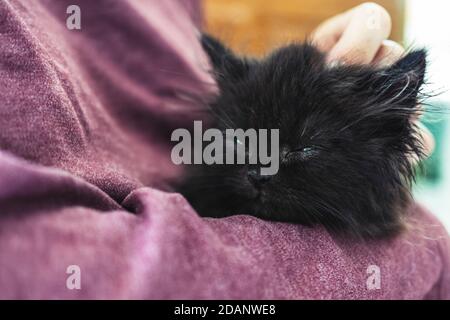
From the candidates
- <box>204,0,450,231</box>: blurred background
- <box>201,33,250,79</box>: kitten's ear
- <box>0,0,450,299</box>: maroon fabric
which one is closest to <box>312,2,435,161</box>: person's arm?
<box>201,33,250,79</box>: kitten's ear

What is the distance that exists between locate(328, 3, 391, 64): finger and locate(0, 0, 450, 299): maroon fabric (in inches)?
14.6

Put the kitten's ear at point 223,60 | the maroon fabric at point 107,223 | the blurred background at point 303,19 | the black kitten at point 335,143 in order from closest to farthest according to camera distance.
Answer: the maroon fabric at point 107,223 < the black kitten at point 335,143 < the kitten's ear at point 223,60 < the blurred background at point 303,19

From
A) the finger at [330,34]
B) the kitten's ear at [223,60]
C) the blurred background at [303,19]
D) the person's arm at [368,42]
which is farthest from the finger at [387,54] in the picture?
the blurred background at [303,19]

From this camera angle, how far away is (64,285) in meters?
0.52

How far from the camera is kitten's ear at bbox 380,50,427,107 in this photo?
0.87m

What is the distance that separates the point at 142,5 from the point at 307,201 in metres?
0.75

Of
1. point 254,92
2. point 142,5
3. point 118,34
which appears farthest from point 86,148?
point 142,5

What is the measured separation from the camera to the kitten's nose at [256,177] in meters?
0.88

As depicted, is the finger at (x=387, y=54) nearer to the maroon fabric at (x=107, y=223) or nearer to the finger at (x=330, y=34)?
the finger at (x=330, y=34)

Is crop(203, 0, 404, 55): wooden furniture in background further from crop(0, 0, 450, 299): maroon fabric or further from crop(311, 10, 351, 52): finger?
crop(0, 0, 450, 299): maroon fabric

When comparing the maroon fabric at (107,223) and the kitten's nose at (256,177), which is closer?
the maroon fabric at (107,223)

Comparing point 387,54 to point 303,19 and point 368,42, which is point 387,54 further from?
point 303,19

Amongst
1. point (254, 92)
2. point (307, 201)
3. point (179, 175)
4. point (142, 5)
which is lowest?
point (307, 201)

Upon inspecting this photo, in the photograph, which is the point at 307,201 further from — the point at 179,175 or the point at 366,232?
the point at 179,175
